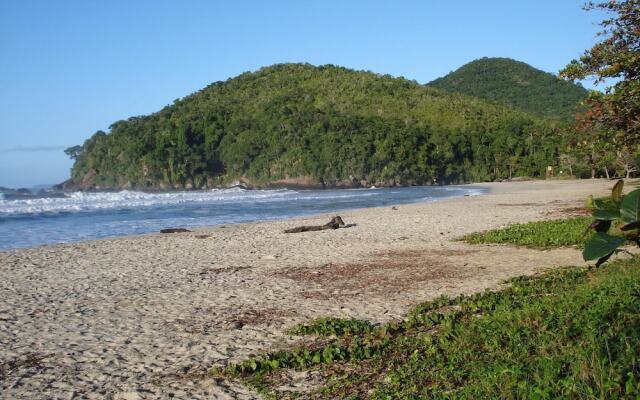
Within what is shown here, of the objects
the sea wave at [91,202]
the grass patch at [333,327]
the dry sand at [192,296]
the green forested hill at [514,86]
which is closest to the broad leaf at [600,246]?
the dry sand at [192,296]

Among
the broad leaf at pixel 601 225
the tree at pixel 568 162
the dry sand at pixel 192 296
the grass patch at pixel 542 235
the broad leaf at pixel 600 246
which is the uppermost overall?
the tree at pixel 568 162

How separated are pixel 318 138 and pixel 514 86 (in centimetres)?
7946

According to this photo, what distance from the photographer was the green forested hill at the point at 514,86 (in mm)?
135375

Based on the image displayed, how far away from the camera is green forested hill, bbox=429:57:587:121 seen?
135m

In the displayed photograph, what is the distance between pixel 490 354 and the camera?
453 centimetres

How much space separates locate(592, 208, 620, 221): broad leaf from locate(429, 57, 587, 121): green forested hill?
130 metres

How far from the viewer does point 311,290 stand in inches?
334

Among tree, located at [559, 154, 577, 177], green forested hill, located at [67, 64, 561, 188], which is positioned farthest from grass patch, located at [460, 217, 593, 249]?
green forested hill, located at [67, 64, 561, 188]

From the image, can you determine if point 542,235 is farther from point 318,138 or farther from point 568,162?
point 318,138

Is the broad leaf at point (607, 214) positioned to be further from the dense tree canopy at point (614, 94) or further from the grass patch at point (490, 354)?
the dense tree canopy at point (614, 94)

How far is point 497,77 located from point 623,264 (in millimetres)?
162176

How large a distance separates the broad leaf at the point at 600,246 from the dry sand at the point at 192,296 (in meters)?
3.11

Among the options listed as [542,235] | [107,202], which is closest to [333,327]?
[542,235]

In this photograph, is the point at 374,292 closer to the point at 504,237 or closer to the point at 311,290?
the point at 311,290
